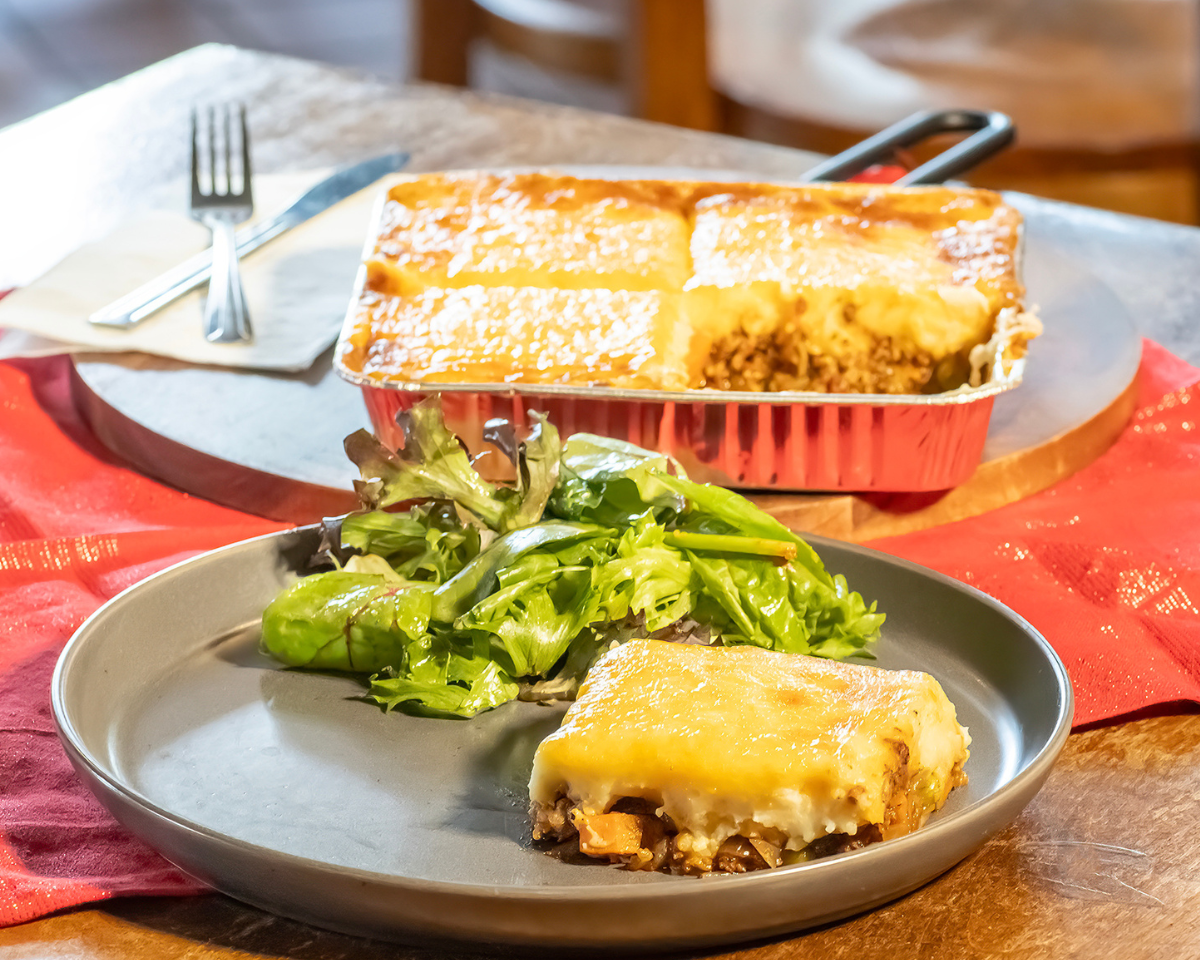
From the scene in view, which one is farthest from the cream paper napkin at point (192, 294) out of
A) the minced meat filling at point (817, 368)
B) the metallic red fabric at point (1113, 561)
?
the metallic red fabric at point (1113, 561)

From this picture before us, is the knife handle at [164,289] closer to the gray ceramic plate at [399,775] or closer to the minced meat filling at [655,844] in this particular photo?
the gray ceramic plate at [399,775]

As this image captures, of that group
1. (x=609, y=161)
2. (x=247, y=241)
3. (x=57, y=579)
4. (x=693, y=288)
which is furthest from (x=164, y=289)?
(x=609, y=161)

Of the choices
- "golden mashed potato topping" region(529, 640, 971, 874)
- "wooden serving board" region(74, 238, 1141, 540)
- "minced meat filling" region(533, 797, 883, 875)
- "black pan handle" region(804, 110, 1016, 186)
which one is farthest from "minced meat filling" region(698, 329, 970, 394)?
"minced meat filling" region(533, 797, 883, 875)

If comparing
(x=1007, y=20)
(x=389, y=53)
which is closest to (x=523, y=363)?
(x=1007, y=20)

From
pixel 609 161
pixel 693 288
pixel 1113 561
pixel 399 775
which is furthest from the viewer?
pixel 609 161

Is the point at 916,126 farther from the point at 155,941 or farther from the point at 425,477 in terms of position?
the point at 155,941

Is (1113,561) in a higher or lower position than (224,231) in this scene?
lower

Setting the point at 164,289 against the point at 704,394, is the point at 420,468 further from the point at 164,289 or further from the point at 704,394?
the point at 164,289
